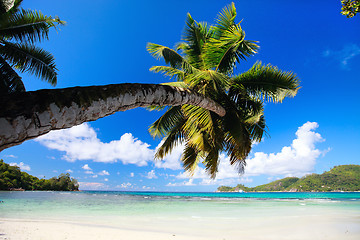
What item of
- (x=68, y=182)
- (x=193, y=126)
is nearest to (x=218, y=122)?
(x=193, y=126)

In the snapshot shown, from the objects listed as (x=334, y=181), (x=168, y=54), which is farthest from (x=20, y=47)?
(x=334, y=181)

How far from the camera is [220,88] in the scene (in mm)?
5270

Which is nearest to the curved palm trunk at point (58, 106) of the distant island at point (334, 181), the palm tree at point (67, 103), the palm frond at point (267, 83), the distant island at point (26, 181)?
the palm tree at point (67, 103)

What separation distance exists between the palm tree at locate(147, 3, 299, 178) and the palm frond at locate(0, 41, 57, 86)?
2958 millimetres

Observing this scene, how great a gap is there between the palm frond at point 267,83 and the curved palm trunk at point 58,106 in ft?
12.0

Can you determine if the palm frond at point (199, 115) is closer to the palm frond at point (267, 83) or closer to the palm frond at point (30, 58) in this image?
the palm frond at point (267, 83)

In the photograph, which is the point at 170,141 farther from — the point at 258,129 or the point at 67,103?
the point at 67,103

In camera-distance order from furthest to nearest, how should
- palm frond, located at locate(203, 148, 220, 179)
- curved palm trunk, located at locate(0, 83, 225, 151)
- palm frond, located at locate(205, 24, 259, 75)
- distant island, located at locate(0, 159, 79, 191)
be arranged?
distant island, located at locate(0, 159, 79, 191) → palm frond, located at locate(203, 148, 220, 179) → palm frond, located at locate(205, 24, 259, 75) → curved palm trunk, located at locate(0, 83, 225, 151)

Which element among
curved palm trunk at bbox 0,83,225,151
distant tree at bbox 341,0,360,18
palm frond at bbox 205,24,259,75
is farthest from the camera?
palm frond at bbox 205,24,259,75

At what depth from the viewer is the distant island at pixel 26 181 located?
49.8 meters

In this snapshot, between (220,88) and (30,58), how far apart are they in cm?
519

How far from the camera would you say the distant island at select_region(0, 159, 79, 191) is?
4985 cm

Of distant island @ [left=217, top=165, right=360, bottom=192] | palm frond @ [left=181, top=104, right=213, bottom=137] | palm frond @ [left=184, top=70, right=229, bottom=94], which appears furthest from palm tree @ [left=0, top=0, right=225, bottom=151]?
distant island @ [left=217, top=165, right=360, bottom=192]

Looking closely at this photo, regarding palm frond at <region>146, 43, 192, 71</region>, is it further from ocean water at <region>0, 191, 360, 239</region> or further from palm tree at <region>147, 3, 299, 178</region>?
ocean water at <region>0, 191, 360, 239</region>
